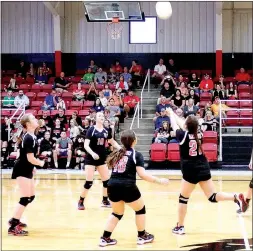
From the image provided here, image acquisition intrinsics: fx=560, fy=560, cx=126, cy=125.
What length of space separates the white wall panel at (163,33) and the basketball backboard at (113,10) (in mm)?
3719

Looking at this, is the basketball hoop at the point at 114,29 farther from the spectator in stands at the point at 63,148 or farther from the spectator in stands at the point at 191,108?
the spectator in stands at the point at 63,148

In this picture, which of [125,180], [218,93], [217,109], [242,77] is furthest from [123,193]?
[242,77]

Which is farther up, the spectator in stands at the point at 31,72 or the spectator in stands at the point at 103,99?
the spectator in stands at the point at 31,72

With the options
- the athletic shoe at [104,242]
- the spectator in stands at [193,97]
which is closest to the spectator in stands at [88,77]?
the spectator in stands at [193,97]

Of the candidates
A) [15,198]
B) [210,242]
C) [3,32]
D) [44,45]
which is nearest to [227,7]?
[44,45]

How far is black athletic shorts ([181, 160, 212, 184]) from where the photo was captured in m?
7.38

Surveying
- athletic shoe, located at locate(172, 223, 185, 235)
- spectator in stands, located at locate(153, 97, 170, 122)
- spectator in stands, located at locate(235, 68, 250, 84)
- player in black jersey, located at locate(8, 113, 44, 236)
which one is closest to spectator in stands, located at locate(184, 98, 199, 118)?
spectator in stands, located at locate(153, 97, 170, 122)

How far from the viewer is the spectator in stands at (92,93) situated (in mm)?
20169

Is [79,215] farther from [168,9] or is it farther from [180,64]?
[180,64]

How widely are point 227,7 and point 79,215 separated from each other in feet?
52.6

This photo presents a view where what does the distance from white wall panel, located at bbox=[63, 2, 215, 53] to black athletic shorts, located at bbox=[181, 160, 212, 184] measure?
16.4 m

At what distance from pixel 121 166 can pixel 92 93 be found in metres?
13.8

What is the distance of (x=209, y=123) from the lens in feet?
55.4

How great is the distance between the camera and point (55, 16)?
2252cm
